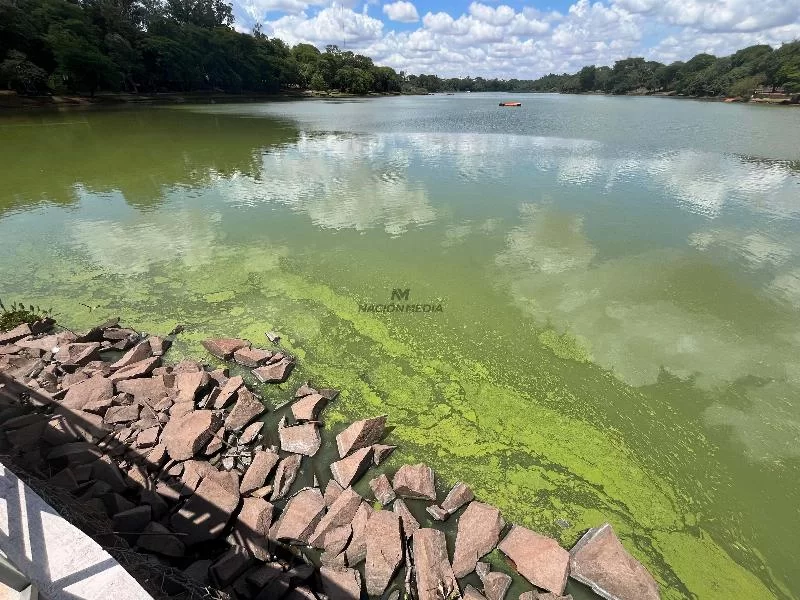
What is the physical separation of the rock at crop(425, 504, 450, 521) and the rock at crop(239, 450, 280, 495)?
6.49ft

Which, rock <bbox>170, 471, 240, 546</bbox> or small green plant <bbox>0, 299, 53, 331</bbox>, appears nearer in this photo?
rock <bbox>170, 471, 240, 546</bbox>

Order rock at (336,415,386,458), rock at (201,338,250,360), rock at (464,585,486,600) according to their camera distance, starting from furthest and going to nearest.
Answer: rock at (201,338,250,360) < rock at (336,415,386,458) < rock at (464,585,486,600)

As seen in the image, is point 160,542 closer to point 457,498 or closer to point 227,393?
point 227,393

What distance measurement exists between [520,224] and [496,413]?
333 inches

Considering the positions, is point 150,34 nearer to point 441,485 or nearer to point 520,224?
point 520,224

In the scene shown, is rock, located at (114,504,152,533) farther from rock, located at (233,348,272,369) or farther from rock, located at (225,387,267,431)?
rock, located at (233,348,272,369)

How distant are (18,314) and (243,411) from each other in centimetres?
584

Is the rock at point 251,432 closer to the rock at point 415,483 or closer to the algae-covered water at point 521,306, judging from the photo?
the algae-covered water at point 521,306

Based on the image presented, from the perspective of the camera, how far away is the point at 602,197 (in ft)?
53.5

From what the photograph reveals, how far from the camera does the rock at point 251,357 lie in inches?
281

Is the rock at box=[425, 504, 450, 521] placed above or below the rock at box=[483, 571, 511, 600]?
below

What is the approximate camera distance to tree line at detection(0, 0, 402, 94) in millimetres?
42812

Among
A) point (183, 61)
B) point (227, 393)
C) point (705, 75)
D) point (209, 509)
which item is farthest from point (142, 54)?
point (705, 75)

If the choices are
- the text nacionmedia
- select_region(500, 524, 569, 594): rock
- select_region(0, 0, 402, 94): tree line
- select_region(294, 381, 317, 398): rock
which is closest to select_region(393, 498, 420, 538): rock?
select_region(500, 524, 569, 594): rock
